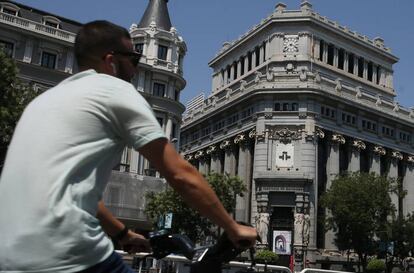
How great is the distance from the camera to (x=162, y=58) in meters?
48.9

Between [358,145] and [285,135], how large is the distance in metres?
9.60

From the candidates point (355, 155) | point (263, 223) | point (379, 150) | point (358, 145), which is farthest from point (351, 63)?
point (263, 223)

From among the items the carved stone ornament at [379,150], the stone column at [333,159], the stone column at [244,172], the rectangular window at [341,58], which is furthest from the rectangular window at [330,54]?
the stone column at [244,172]

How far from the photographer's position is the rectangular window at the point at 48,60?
140 feet

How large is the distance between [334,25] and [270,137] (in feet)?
65.1

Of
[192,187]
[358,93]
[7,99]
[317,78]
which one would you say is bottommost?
[192,187]

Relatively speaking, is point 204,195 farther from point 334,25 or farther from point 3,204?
point 334,25

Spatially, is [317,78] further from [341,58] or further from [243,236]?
[243,236]

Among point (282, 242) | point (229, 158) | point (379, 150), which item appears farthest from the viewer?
point (229, 158)

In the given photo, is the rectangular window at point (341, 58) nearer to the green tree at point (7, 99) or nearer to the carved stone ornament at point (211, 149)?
the carved stone ornament at point (211, 149)

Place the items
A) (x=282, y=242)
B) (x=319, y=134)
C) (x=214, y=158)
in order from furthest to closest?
(x=214, y=158), (x=319, y=134), (x=282, y=242)

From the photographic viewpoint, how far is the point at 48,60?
4303 centimetres

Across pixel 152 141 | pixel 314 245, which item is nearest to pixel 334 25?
pixel 314 245

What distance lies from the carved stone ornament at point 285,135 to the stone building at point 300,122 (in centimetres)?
11
